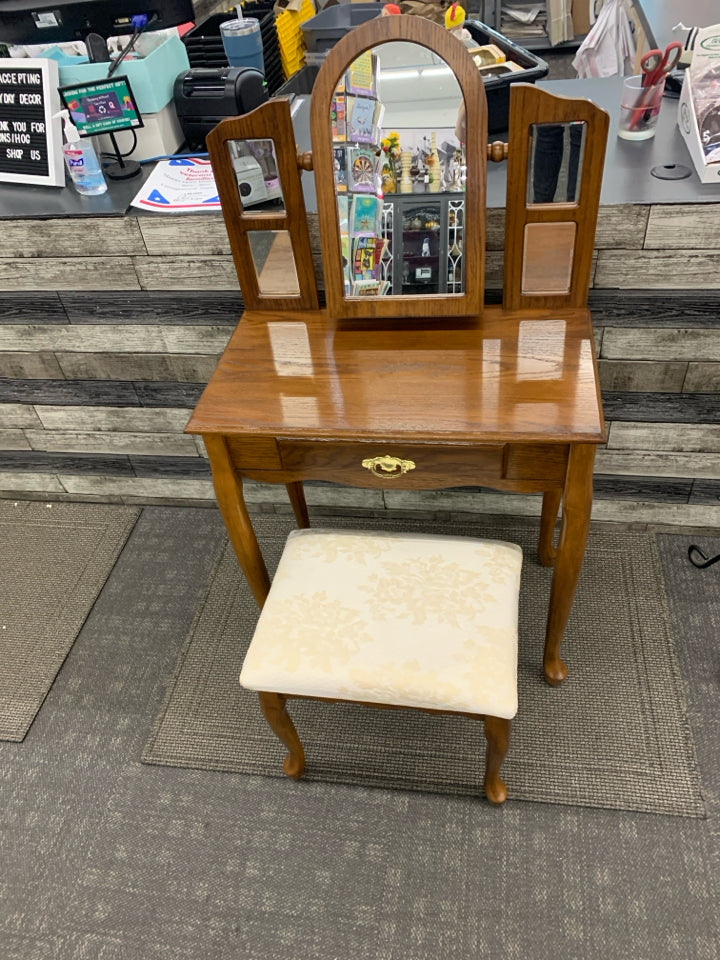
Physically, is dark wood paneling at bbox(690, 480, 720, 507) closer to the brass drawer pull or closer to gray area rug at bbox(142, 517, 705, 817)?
gray area rug at bbox(142, 517, 705, 817)

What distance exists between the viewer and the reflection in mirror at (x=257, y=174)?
49.7 inches

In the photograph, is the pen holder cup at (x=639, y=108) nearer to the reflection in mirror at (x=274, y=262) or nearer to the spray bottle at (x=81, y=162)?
the reflection in mirror at (x=274, y=262)

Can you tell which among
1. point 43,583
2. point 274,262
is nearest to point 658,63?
point 274,262

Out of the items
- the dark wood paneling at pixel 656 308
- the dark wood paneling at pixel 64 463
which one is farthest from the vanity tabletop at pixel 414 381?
the dark wood paneling at pixel 64 463

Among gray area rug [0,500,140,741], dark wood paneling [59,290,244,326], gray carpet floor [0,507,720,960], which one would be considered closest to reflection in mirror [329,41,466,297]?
dark wood paneling [59,290,244,326]

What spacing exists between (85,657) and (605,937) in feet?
4.40

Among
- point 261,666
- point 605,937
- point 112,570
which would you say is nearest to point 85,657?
point 112,570

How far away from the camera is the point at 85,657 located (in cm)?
184

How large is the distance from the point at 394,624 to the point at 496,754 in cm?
33

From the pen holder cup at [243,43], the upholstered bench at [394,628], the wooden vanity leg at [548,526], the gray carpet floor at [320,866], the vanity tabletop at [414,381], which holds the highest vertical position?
the pen holder cup at [243,43]

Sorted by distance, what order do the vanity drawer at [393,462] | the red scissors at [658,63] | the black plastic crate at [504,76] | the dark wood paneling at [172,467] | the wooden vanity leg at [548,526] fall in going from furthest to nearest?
1. the dark wood paneling at [172,467]
2. the wooden vanity leg at [548,526]
3. the black plastic crate at [504,76]
4. the red scissors at [658,63]
5. the vanity drawer at [393,462]

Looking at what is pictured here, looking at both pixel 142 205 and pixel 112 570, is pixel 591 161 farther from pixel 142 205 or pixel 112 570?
pixel 112 570

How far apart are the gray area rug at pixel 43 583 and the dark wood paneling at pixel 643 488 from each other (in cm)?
139

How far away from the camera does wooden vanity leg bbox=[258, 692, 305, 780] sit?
4.31ft
